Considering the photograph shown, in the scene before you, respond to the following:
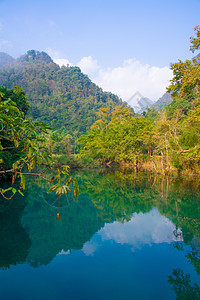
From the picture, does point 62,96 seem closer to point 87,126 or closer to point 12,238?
point 87,126

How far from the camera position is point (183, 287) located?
2842 millimetres

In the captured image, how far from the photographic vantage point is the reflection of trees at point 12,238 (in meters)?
3.54

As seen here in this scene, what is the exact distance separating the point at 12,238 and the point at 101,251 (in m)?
1.96

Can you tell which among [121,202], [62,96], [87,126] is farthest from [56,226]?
[62,96]

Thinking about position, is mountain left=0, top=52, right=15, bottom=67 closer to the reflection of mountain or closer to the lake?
the reflection of mountain

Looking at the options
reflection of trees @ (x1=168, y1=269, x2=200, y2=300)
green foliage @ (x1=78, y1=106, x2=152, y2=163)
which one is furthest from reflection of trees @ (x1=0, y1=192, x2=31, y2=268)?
green foliage @ (x1=78, y1=106, x2=152, y2=163)

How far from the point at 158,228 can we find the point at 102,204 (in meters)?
2.60

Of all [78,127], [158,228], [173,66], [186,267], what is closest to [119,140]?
[173,66]

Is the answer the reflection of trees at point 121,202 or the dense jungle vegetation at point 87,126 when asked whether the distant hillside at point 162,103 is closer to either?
the dense jungle vegetation at point 87,126

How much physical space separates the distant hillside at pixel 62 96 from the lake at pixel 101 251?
35753 mm

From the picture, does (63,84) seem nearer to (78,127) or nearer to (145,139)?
(78,127)

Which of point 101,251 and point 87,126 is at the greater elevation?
point 87,126

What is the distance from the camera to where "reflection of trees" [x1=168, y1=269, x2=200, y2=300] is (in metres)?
2.65

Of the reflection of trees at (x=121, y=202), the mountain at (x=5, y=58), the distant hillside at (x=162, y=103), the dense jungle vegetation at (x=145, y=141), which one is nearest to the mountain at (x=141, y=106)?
the distant hillside at (x=162, y=103)
